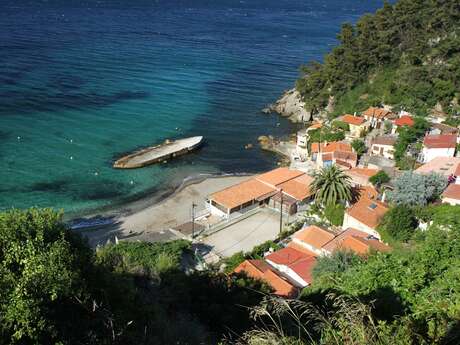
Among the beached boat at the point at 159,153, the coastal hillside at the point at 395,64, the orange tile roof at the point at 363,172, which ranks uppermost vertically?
the coastal hillside at the point at 395,64

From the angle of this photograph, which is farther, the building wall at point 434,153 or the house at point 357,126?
the house at point 357,126

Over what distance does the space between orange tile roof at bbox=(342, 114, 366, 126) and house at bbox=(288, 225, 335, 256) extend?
912 inches

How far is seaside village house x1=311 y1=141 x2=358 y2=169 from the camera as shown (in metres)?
46.8

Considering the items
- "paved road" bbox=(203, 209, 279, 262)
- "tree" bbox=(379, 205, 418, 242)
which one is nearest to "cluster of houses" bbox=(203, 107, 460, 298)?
"tree" bbox=(379, 205, 418, 242)

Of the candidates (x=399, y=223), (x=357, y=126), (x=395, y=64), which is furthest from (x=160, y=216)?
(x=395, y=64)

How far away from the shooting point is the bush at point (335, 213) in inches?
1457

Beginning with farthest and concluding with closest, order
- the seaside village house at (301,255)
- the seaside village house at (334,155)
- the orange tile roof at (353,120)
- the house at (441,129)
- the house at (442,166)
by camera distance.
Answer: the orange tile roof at (353,120) < the house at (441,129) < the seaside village house at (334,155) < the house at (442,166) < the seaside village house at (301,255)

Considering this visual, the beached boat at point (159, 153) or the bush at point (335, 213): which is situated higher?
the bush at point (335, 213)

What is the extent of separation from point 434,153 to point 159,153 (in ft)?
98.2

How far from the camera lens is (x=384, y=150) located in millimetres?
47844

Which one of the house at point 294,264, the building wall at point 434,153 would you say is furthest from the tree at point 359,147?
the house at point 294,264

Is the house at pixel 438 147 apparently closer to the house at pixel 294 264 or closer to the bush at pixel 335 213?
the bush at pixel 335 213

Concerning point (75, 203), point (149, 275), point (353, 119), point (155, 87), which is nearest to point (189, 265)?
point (149, 275)

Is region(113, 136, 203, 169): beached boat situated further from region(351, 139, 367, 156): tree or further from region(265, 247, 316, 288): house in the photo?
region(265, 247, 316, 288): house
